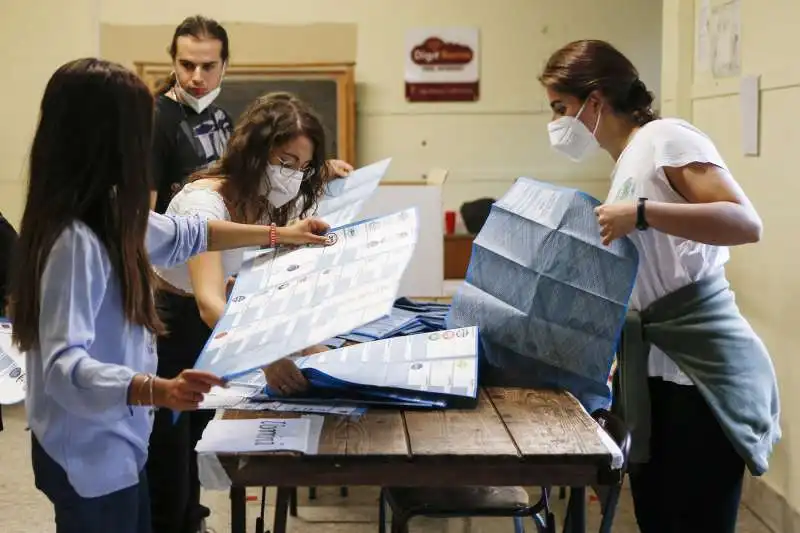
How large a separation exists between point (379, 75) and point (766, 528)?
10.2ft

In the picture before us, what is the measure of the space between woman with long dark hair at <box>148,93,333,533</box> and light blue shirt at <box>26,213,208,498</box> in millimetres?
584

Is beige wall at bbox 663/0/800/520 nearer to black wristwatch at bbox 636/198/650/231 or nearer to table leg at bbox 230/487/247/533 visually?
black wristwatch at bbox 636/198/650/231

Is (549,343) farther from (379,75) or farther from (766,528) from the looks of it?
(379,75)

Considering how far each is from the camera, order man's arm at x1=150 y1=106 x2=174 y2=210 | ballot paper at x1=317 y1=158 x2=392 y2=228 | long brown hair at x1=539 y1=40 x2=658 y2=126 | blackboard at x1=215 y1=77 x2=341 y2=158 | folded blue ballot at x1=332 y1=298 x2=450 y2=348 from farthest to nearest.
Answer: blackboard at x1=215 y1=77 x2=341 y2=158, man's arm at x1=150 y1=106 x2=174 y2=210, ballot paper at x1=317 y1=158 x2=392 y2=228, folded blue ballot at x1=332 y1=298 x2=450 y2=348, long brown hair at x1=539 y1=40 x2=658 y2=126

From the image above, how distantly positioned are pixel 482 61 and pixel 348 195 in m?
2.93

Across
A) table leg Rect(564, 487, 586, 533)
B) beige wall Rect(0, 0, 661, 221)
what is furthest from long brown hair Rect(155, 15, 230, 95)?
beige wall Rect(0, 0, 661, 221)

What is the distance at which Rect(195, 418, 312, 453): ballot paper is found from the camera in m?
1.34

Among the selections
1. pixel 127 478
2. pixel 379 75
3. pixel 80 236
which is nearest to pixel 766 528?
pixel 127 478

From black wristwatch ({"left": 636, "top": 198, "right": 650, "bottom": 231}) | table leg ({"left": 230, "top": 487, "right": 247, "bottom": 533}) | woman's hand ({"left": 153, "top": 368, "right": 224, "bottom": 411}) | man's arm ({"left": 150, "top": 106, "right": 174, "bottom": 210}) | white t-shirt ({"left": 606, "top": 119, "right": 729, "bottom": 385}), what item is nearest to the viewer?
woman's hand ({"left": 153, "top": 368, "right": 224, "bottom": 411})

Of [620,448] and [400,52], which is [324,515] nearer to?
[620,448]

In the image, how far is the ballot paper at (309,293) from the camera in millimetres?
1265

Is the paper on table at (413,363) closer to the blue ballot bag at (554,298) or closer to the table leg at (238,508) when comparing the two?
the blue ballot bag at (554,298)

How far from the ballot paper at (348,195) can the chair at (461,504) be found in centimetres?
63

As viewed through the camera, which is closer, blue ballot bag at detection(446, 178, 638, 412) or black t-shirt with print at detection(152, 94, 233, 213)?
blue ballot bag at detection(446, 178, 638, 412)
